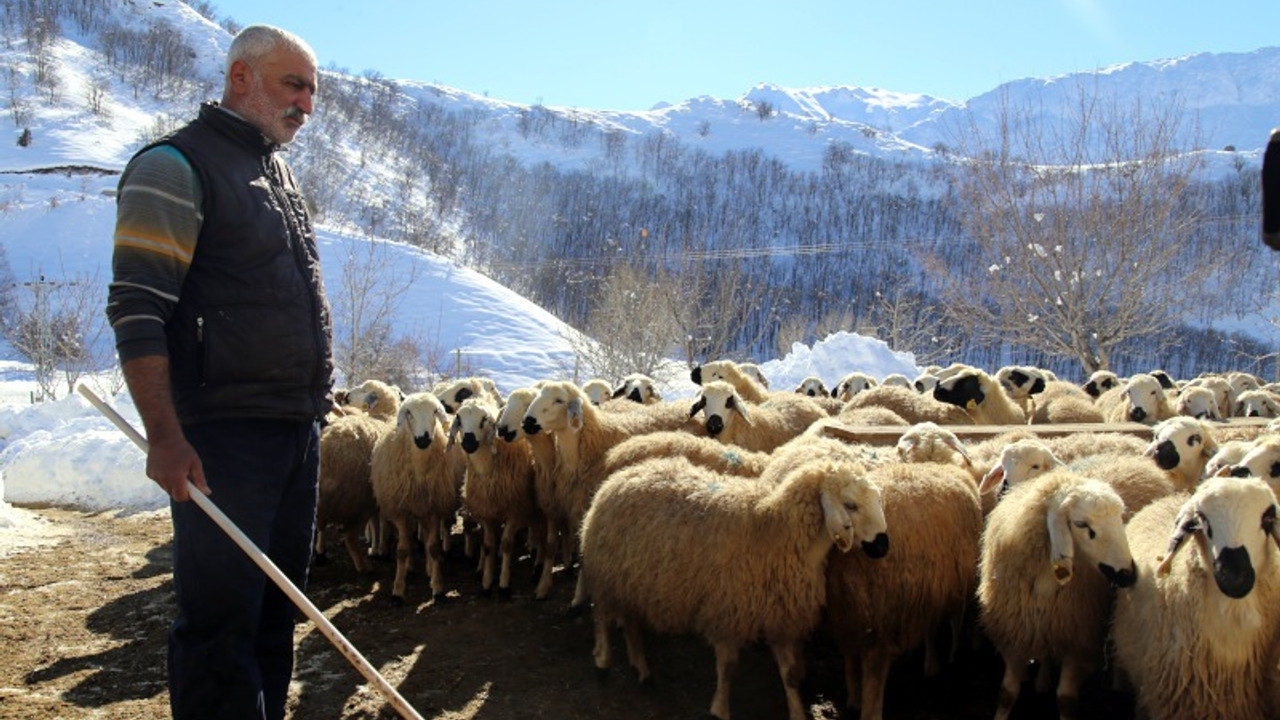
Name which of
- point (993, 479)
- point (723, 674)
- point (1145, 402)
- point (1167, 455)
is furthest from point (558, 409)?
point (1145, 402)

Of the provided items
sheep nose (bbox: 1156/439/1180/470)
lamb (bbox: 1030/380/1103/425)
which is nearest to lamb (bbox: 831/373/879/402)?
lamb (bbox: 1030/380/1103/425)

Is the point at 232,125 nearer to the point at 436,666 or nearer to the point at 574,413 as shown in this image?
the point at 436,666

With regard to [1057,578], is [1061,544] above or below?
above

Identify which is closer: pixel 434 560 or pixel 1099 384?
pixel 434 560

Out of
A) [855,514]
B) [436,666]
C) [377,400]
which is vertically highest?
[855,514]

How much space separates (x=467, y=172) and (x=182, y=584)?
13652 centimetres

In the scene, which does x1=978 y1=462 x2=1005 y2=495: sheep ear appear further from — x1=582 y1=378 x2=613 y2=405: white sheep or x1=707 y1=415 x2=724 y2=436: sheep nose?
x1=582 y1=378 x2=613 y2=405: white sheep

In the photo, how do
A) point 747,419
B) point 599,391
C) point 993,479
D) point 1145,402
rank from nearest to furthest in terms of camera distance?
point 993,479
point 747,419
point 1145,402
point 599,391

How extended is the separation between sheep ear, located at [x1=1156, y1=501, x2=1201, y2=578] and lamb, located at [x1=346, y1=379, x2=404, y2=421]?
8.52 m

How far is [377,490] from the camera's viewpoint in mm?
7559

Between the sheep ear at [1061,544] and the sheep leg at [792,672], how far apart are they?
1.54 meters

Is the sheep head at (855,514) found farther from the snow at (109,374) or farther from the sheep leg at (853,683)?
the snow at (109,374)

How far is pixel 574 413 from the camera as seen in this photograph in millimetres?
7375

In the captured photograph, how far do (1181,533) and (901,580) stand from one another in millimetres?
1516
